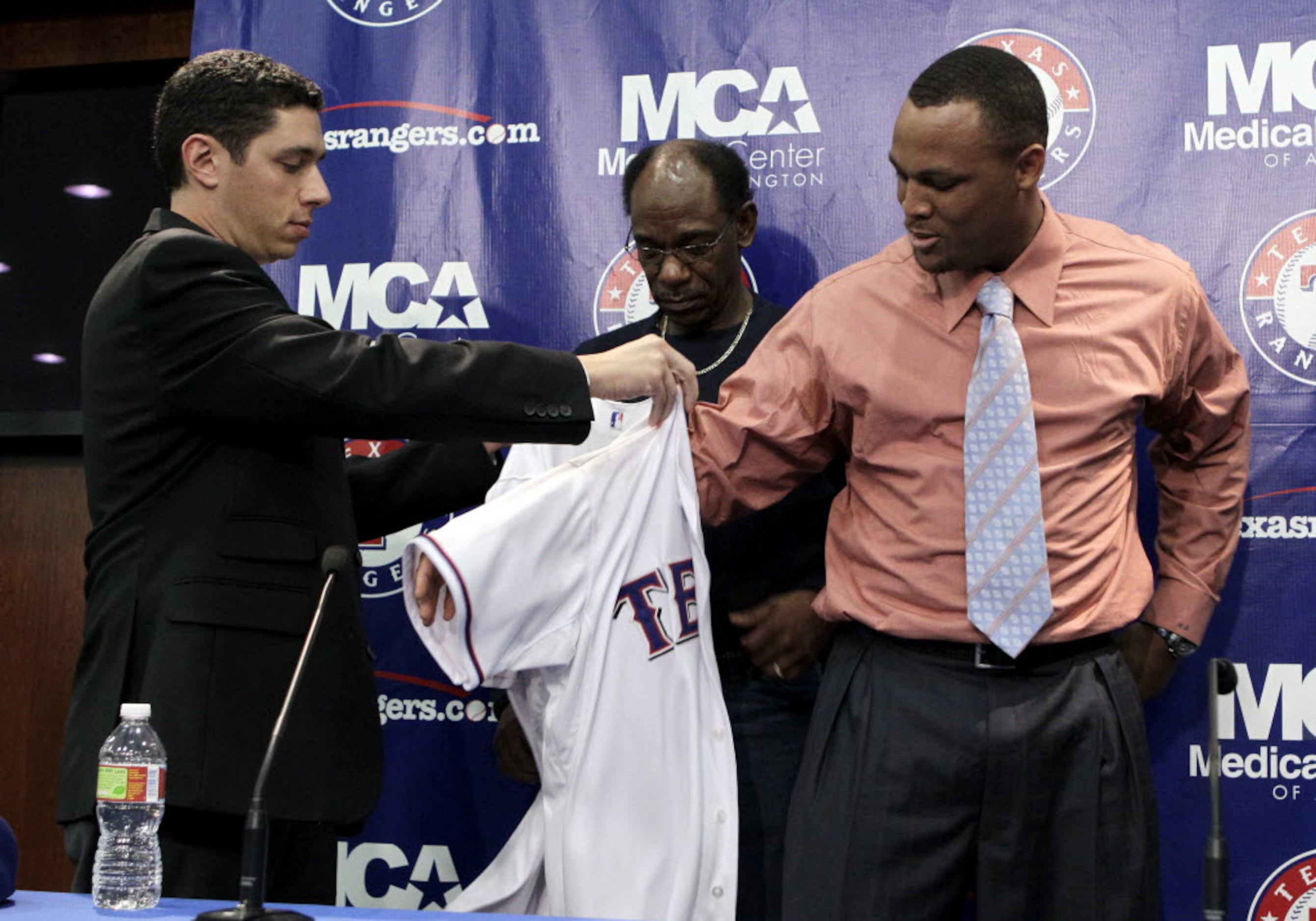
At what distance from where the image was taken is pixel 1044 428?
2377mm

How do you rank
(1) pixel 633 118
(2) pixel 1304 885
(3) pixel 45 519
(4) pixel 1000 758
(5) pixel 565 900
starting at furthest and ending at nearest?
(3) pixel 45 519, (1) pixel 633 118, (2) pixel 1304 885, (5) pixel 565 900, (4) pixel 1000 758

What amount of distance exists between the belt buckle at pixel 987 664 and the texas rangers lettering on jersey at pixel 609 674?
49 cm

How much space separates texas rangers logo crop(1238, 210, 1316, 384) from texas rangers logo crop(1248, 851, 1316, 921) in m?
0.93

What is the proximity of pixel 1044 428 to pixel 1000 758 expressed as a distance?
526 mm

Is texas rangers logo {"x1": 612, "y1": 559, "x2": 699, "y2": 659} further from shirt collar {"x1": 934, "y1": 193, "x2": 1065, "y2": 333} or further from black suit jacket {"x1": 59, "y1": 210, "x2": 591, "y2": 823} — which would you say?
shirt collar {"x1": 934, "y1": 193, "x2": 1065, "y2": 333}

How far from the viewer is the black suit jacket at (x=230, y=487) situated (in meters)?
2.30

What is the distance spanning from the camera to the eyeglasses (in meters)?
2.88

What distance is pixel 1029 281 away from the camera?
2430mm

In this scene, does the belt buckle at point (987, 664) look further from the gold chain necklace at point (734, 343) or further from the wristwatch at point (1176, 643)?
the gold chain necklace at point (734, 343)

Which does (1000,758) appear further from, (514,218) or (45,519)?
(45,519)

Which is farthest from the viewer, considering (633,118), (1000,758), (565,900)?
(633,118)

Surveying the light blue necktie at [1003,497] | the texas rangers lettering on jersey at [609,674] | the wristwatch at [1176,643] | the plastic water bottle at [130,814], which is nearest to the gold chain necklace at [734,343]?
the texas rangers lettering on jersey at [609,674]

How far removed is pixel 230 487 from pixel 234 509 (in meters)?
0.04

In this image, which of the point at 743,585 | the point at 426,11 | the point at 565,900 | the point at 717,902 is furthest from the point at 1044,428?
the point at 426,11
